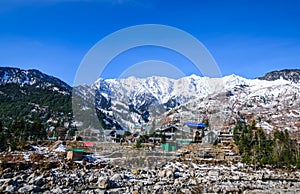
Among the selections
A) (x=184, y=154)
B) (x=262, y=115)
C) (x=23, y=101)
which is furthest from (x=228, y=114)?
(x=23, y=101)

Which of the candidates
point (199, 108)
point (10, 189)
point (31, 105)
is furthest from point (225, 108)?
point (10, 189)

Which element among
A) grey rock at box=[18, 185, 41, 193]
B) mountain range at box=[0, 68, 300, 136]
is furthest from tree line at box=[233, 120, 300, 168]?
grey rock at box=[18, 185, 41, 193]

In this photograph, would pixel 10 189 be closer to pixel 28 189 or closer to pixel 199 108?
pixel 28 189

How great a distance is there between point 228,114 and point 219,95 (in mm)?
33934

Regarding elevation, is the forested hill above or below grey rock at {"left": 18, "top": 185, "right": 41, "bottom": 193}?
above

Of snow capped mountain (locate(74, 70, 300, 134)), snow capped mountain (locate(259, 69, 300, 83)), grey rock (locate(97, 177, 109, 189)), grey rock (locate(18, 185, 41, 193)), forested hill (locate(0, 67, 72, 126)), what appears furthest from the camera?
snow capped mountain (locate(259, 69, 300, 83))

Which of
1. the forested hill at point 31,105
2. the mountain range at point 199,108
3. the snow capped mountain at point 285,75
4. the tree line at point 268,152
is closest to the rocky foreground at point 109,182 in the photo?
the tree line at point 268,152

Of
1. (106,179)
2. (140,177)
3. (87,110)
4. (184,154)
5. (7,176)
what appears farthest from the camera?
(87,110)

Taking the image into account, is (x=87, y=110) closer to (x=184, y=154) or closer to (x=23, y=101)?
(x=23, y=101)

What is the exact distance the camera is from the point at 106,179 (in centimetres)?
1450

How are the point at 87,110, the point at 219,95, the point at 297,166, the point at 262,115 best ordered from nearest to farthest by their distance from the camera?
the point at 297,166 → the point at 87,110 → the point at 262,115 → the point at 219,95

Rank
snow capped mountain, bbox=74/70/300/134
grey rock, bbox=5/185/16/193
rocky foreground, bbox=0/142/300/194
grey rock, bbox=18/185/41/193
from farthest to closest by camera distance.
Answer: snow capped mountain, bbox=74/70/300/134 → rocky foreground, bbox=0/142/300/194 → grey rock, bbox=18/185/41/193 → grey rock, bbox=5/185/16/193

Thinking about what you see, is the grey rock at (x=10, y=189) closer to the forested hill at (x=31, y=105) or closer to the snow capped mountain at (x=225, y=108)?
the forested hill at (x=31, y=105)

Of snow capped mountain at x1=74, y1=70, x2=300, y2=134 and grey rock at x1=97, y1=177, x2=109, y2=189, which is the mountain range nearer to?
snow capped mountain at x1=74, y1=70, x2=300, y2=134
